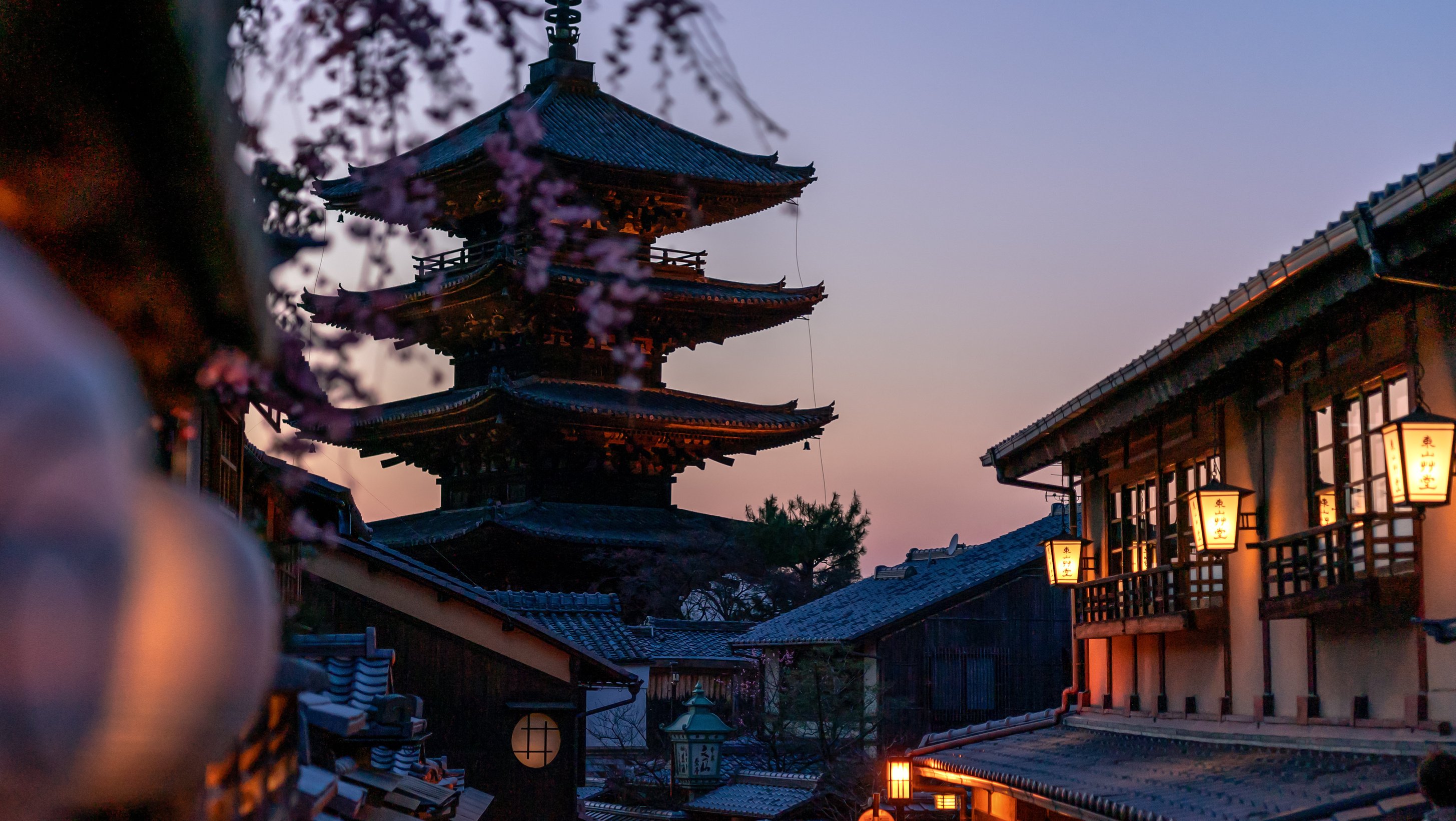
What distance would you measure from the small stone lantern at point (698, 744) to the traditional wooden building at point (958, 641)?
3341 millimetres

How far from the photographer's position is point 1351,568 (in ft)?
31.7

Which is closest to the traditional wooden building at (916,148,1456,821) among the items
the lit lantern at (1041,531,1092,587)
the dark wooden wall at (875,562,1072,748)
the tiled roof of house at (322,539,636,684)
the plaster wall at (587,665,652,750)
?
the lit lantern at (1041,531,1092,587)

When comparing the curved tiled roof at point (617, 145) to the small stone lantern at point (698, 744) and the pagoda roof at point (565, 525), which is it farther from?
the small stone lantern at point (698, 744)

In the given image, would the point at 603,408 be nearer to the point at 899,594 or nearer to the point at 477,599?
the point at 899,594

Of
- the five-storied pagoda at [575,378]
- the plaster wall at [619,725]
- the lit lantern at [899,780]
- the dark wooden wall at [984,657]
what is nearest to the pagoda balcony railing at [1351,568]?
the lit lantern at [899,780]

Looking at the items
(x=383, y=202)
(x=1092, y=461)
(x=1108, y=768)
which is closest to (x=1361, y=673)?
(x=1108, y=768)

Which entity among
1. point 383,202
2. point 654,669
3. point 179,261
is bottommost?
point 654,669

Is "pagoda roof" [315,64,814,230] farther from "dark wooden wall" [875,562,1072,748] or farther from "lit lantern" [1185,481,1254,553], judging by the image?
"lit lantern" [1185,481,1254,553]

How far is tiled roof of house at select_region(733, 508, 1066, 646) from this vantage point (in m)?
29.3

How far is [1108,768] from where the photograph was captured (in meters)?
13.6

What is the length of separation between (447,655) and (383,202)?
16358 millimetres

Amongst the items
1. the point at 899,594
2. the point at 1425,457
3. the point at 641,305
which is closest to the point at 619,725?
the point at 899,594

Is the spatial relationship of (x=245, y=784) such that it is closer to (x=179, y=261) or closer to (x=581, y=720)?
(x=179, y=261)

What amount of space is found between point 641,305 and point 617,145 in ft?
13.0
